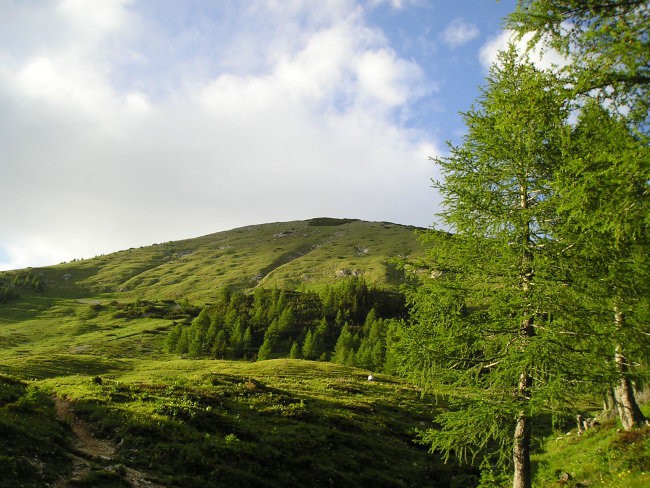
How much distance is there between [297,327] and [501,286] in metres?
105

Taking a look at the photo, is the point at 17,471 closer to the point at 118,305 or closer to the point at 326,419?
the point at 326,419

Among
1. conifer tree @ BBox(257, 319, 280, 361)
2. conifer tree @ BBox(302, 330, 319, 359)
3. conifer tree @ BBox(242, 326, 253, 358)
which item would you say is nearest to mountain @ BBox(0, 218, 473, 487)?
conifer tree @ BBox(257, 319, 280, 361)

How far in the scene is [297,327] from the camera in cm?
11250

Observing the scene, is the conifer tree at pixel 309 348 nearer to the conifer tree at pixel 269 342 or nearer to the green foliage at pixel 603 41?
the conifer tree at pixel 269 342

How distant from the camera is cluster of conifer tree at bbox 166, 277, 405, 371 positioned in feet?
286

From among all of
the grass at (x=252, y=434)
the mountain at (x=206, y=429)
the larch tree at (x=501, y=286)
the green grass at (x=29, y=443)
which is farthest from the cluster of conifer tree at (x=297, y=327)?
the larch tree at (x=501, y=286)

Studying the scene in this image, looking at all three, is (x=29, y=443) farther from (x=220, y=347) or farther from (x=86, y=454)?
(x=220, y=347)

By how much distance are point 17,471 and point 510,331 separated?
15.6m

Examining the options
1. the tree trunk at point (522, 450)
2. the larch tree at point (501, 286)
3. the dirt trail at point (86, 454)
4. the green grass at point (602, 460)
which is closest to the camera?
the larch tree at point (501, 286)

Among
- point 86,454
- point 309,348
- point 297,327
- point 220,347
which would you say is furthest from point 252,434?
point 297,327

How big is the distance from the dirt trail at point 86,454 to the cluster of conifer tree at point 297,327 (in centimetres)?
5362

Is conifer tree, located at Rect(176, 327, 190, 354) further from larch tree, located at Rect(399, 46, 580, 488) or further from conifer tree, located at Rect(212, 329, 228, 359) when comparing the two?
larch tree, located at Rect(399, 46, 580, 488)

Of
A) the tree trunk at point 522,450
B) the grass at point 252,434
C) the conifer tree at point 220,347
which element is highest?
the tree trunk at point 522,450

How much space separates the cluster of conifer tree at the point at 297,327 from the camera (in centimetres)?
8711
